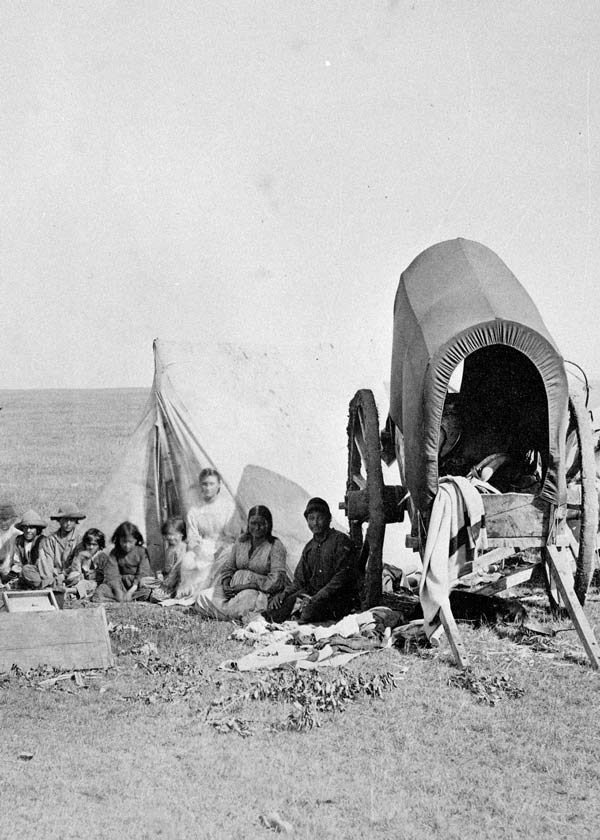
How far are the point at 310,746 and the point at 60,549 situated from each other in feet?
18.9

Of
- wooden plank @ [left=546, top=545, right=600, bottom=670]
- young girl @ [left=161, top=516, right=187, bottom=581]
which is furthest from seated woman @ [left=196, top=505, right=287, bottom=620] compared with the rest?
wooden plank @ [left=546, top=545, right=600, bottom=670]

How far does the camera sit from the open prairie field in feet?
13.8

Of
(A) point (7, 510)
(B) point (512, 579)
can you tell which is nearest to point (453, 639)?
(B) point (512, 579)

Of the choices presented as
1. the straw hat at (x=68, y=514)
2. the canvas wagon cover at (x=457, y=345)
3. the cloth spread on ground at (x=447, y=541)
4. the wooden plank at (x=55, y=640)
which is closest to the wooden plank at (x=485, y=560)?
the cloth spread on ground at (x=447, y=541)

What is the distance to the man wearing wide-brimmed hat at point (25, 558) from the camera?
954 centimetres

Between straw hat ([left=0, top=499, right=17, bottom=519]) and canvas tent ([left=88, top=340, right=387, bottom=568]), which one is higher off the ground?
canvas tent ([left=88, top=340, right=387, bottom=568])

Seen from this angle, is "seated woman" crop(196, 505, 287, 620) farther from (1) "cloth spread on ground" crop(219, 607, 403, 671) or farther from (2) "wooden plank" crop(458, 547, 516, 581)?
(2) "wooden plank" crop(458, 547, 516, 581)

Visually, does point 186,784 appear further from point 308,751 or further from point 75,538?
point 75,538

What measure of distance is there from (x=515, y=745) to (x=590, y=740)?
1.46 feet

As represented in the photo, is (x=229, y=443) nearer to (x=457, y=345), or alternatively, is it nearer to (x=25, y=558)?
(x=25, y=558)

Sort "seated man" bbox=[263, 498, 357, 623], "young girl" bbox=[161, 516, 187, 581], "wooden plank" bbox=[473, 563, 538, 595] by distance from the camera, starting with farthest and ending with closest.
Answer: "young girl" bbox=[161, 516, 187, 581] → "seated man" bbox=[263, 498, 357, 623] → "wooden plank" bbox=[473, 563, 538, 595]

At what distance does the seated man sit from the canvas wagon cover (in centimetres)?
136

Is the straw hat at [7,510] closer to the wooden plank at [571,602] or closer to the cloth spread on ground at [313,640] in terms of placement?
the cloth spread on ground at [313,640]

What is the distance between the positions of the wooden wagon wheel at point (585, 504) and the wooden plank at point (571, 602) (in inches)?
12.0
